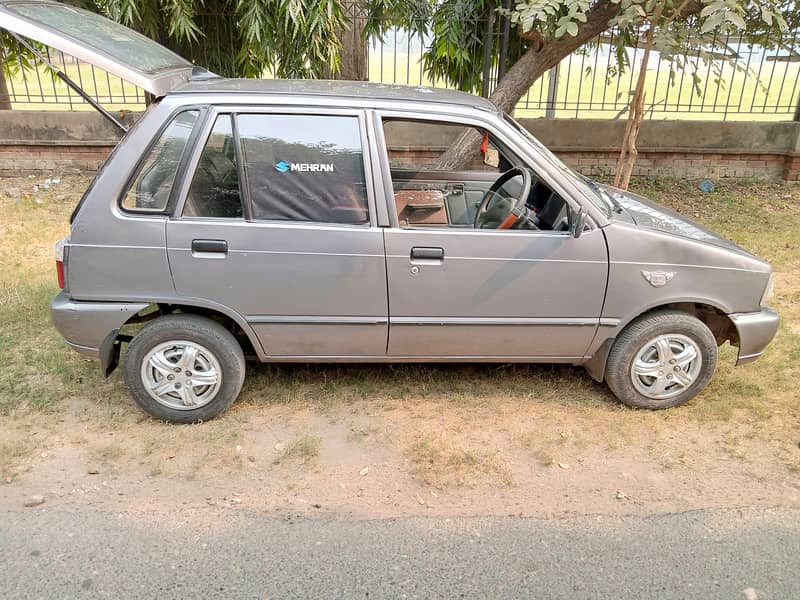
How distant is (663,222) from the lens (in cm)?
369

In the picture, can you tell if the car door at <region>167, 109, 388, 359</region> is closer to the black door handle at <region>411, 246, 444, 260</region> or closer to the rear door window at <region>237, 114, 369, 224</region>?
the rear door window at <region>237, 114, 369, 224</region>

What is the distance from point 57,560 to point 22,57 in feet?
27.1

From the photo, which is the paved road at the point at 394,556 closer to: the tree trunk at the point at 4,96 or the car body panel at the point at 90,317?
the car body panel at the point at 90,317

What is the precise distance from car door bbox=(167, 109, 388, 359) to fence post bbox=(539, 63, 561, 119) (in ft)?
20.6

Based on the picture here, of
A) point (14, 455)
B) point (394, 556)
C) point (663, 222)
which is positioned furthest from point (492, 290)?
point (14, 455)

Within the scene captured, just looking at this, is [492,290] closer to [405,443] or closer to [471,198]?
[405,443]

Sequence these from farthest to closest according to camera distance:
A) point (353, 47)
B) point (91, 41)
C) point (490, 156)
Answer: point (353, 47)
point (490, 156)
point (91, 41)

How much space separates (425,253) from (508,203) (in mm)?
692

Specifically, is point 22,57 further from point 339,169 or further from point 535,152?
point 535,152

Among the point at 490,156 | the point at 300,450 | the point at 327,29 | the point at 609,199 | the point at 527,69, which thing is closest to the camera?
the point at 300,450

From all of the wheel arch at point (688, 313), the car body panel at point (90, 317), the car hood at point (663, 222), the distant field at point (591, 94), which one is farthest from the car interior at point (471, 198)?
the distant field at point (591, 94)

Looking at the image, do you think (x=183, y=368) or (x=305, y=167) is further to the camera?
(x=183, y=368)

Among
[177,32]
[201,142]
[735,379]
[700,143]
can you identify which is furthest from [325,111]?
[700,143]

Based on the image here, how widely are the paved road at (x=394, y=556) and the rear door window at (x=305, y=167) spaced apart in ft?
5.13
